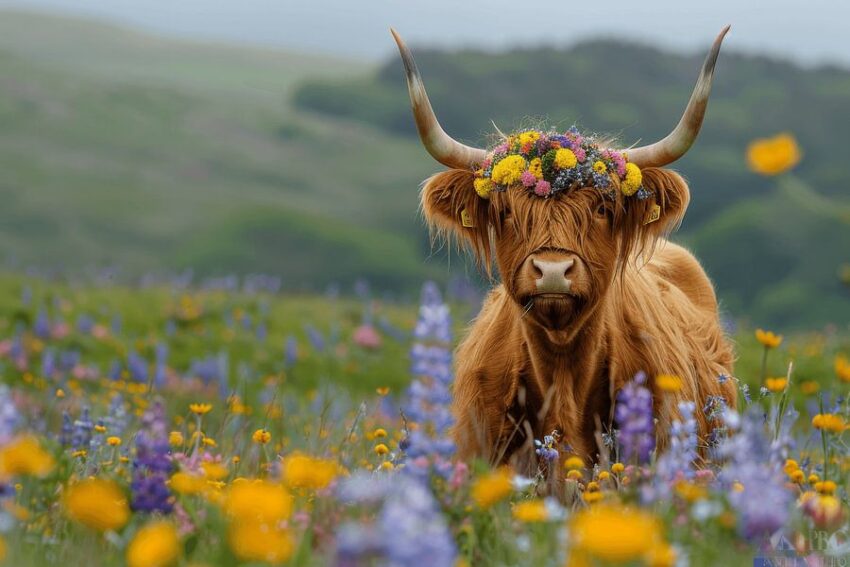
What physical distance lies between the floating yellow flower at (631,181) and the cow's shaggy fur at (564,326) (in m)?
0.05

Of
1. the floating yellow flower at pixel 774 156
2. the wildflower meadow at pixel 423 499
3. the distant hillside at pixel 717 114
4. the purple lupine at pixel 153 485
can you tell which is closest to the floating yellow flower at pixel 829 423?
the wildflower meadow at pixel 423 499

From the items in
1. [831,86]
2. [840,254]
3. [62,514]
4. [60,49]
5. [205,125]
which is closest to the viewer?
[62,514]

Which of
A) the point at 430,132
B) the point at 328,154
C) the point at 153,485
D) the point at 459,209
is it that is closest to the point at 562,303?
the point at 459,209

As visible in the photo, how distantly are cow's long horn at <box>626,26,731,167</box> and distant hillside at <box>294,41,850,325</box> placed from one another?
32.4m

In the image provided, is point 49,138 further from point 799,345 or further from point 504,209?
point 504,209

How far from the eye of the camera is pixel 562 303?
4.46 metres

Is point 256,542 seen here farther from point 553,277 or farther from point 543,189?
point 543,189

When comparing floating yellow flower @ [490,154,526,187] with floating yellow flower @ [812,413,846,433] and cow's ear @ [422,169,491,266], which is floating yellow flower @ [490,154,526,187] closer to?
cow's ear @ [422,169,491,266]

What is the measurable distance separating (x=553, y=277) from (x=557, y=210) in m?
0.43

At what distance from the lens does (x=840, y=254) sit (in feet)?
122

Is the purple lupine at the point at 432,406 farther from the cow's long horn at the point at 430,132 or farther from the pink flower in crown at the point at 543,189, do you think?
the cow's long horn at the point at 430,132

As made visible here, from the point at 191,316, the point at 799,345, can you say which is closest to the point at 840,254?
the point at 799,345

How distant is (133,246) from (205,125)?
16245 millimetres

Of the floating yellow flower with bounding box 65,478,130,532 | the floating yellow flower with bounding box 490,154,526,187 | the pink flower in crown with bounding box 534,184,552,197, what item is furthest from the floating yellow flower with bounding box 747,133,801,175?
the floating yellow flower with bounding box 65,478,130,532
